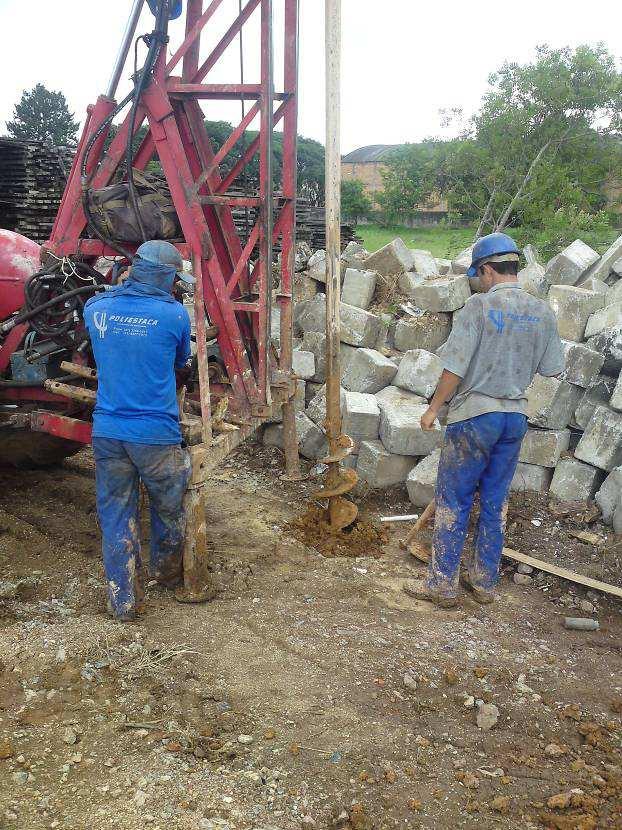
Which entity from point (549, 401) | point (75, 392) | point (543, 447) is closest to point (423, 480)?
point (543, 447)

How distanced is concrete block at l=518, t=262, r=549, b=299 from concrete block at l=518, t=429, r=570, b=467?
1.64 meters

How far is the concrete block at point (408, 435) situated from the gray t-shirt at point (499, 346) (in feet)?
5.51

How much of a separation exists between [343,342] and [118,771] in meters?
4.63

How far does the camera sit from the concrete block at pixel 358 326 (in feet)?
21.7

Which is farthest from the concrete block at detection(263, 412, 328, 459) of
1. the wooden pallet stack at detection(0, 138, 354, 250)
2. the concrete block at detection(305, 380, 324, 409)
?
the wooden pallet stack at detection(0, 138, 354, 250)

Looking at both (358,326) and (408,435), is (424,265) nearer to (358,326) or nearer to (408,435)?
(358,326)

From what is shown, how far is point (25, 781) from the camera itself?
2.72 metres

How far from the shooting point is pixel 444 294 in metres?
6.71

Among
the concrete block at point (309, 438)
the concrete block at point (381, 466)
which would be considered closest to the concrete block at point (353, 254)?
the concrete block at point (309, 438)

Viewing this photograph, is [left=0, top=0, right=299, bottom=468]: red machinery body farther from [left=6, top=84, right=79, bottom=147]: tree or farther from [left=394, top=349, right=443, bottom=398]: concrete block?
[left=6, top=84, right=79, bottom=147]: tree

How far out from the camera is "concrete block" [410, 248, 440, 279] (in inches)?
298

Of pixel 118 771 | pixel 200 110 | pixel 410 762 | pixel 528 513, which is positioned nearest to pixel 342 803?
pixel 410 762

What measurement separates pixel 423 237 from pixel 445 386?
27.6 m

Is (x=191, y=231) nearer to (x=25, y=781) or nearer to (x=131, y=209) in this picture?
(x=131, y=209)
